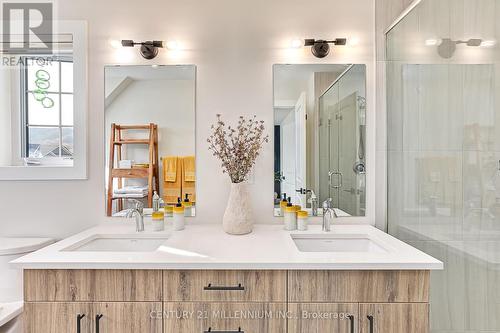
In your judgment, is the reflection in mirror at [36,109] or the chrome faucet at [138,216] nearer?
the chrome faucet at [138,216]

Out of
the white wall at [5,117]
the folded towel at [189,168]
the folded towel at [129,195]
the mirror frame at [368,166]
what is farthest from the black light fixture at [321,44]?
the white wall at [5,117]

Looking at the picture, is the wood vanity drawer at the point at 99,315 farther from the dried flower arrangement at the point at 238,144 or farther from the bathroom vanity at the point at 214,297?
the dried flower arrangement at the point at 238,144

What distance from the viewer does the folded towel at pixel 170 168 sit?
2053mm

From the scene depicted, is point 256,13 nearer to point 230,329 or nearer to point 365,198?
point 365,198

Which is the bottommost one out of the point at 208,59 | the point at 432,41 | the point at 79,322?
the point at 79,322

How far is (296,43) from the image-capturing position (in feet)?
6.61

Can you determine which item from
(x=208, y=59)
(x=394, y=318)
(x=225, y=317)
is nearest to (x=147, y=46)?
(x=208, y=59)

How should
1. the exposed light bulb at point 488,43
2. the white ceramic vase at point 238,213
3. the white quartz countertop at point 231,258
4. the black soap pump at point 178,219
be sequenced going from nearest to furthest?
the exposed light bulb at point 488,43, the white quartz countertop at point 231,258, the white ceramic vase at point 238,213, the black soap pump at point 178,219

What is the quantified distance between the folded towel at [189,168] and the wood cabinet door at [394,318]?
124cm

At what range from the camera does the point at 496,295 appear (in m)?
1.08

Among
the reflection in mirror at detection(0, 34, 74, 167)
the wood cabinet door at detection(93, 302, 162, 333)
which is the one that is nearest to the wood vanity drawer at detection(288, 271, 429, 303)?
the wood cabinet door at detection(93, 302, 162, 333)

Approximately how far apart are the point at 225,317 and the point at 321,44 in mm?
1697

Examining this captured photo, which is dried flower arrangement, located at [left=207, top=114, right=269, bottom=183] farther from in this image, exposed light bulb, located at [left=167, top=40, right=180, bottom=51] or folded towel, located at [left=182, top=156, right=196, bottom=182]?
exposed light bulb, located at [left=167, top=40, right=180, bottom=51]

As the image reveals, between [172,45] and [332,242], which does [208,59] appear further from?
[332,242]
